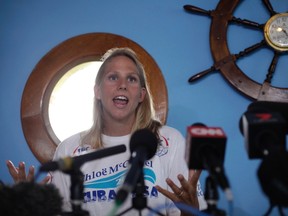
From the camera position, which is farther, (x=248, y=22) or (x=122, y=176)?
(x=248, y=22)

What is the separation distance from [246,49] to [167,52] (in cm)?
42

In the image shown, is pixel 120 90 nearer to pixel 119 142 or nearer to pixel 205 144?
pixel 119 142

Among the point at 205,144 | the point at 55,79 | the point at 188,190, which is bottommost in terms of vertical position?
the point at 188,190

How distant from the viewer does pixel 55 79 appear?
1873mm

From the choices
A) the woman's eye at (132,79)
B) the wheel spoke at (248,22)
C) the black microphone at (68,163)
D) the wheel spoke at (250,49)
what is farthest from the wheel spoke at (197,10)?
the black microphone at (68,163)

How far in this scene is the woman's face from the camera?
1.52 metres

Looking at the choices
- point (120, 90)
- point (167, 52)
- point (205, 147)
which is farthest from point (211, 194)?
point (167, 52)

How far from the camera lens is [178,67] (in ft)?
6.00

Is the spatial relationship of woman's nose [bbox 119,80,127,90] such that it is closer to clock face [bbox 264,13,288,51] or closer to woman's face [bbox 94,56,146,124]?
woman's face [bbox 94,56,146,124]

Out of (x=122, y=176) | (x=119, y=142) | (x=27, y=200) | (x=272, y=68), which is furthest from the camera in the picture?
(x=272, y=68)

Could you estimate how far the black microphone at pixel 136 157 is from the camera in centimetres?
54

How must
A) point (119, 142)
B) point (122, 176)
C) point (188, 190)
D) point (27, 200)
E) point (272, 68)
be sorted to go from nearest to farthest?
point (27, 200)
point (188, 190)
point (122, 176)
point (119, 142)
point (272, 68)

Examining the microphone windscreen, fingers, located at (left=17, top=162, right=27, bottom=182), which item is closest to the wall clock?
fingers, located at (left=17, top=162, right=27, bottom=182)

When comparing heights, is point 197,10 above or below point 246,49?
above
